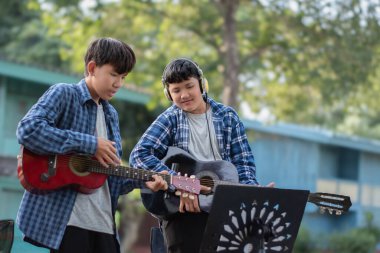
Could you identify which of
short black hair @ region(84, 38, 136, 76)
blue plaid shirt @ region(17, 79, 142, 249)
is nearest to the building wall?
short black hair @ region(84, 38, 136, 76)

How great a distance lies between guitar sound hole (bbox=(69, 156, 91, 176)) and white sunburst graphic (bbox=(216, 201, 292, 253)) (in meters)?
0.70

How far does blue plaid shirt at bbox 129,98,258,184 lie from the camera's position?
13.4ft

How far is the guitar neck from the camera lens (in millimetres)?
3760

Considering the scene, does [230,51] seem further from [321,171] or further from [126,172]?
[126,172]

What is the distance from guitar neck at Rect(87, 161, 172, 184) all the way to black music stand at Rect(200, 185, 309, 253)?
34 cm

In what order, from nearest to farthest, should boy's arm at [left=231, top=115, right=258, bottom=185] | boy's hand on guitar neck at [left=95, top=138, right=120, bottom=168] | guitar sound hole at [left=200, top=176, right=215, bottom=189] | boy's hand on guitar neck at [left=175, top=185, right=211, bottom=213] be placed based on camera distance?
boy's hand on guitar neck at [left=95, top=138, right=120, bottom=168] → boy's hand on guitar neck at [left=175, top=185, right=211, bottom=213] → guitar sound hole at [left=200, top=176, right=215, bottom=189] → boy's arm at [left=231, top=115, right=258, bottom=185]

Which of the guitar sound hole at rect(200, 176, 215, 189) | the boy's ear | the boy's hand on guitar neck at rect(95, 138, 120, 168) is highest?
the boy's ear

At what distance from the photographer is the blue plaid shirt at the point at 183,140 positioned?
4.09 m

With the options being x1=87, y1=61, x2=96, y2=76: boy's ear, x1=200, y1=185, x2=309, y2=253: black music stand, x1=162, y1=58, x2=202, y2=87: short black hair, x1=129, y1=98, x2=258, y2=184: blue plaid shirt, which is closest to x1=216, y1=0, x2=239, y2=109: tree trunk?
x1=129, y1=98, x2=258, y2=184: blue plaid shirt

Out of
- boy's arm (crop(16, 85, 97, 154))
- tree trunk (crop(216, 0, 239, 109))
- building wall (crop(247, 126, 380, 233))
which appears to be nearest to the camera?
boy's arm (crop(16, 85, 97, 154))

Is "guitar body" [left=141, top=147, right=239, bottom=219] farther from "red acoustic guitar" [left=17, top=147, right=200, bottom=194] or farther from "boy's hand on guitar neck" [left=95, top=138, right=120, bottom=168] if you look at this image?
"boy's hand on guitar neck" [left=95, top=138, right=120, bottom=168]

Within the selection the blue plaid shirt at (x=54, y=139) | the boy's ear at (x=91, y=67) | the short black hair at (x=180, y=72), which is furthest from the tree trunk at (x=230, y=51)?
the blue plaid shirt at (x=54, y=139)

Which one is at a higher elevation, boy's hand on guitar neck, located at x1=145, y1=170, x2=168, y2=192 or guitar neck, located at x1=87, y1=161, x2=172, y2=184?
guitar neck, located at x1=87, y1=161, x2=172, y2=184

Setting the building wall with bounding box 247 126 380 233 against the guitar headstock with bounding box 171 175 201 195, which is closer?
the guitar headstock with bounding box 171 175 201 195
